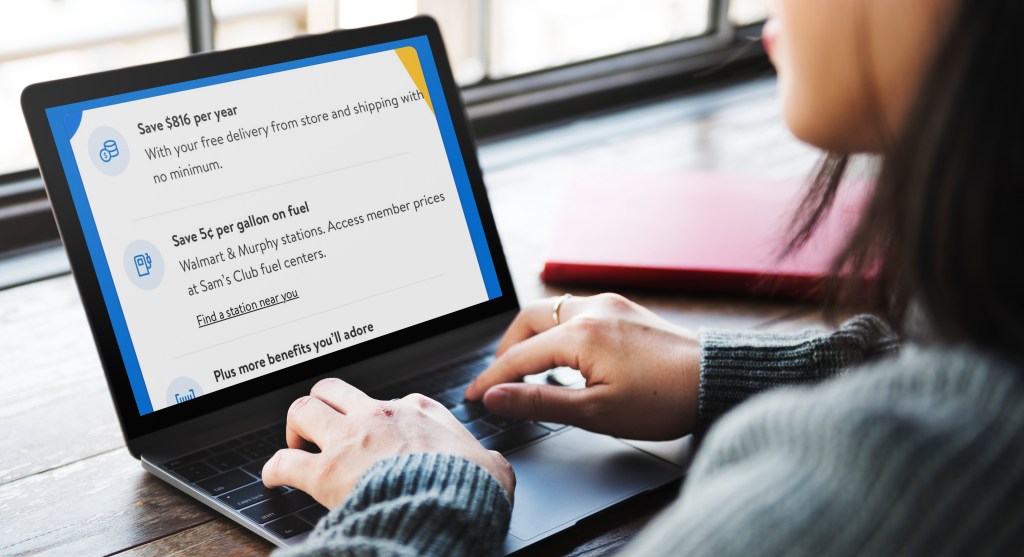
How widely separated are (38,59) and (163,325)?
12.3ft

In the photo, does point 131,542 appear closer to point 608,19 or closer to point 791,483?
point 791,483

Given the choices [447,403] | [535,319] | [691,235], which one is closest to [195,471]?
[447,403]

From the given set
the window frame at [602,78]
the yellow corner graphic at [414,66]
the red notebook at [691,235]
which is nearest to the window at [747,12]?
the window frame at [602,78]

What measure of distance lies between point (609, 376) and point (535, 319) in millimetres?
141

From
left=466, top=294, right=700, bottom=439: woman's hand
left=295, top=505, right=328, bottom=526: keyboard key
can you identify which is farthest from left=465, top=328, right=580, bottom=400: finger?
left=295, top=505, right=328, bottom=526: keyboard key

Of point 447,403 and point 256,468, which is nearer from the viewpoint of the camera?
point 256,468

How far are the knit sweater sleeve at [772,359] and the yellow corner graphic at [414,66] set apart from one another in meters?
0.37

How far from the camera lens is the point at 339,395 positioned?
812 millimetres

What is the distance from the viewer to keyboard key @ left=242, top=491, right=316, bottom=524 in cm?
73

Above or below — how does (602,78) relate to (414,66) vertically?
below

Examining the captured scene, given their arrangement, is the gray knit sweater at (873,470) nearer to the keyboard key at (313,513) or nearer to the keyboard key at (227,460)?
the keyboard key at (313,513)

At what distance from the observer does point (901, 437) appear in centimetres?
43

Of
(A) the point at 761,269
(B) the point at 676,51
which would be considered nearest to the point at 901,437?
(A) the point at 761,269

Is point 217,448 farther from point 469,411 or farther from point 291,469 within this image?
point 469,411
